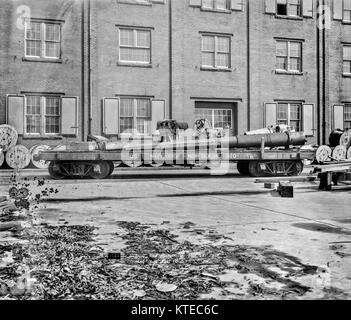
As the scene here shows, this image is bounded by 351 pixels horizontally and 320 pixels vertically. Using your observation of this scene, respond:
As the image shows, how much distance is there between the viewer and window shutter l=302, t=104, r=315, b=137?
22.6 metres

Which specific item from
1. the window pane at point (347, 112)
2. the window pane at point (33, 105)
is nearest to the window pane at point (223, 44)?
the window pane at point (347, 112)

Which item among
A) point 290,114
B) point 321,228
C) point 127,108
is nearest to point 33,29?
point 127,108

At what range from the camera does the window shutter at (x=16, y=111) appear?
18.7m

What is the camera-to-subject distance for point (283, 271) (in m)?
3.82

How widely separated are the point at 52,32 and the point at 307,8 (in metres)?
13.1

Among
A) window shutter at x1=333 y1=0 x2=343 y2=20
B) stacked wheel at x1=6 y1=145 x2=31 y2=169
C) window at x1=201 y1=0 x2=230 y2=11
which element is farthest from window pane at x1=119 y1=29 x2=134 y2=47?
window shutter at x1=333 y1=0 x2=343 y2=20

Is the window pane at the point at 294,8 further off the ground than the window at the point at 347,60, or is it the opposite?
the window pane at the point at 294,8

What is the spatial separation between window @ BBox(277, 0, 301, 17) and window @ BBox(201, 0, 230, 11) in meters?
3.05

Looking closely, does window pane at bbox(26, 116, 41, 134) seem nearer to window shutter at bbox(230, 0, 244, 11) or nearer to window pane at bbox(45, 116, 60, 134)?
window pane at bbox(45, 116, 60, 134)

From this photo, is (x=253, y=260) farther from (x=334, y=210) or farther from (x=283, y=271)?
(x=334, y=210)

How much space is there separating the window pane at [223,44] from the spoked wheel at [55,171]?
1107cm

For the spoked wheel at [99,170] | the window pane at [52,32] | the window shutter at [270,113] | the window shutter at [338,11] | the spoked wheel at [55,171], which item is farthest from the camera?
the window shutter at [338,11]

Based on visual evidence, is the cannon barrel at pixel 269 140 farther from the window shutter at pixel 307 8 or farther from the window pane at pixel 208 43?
the window shutter at pixel 307 8
